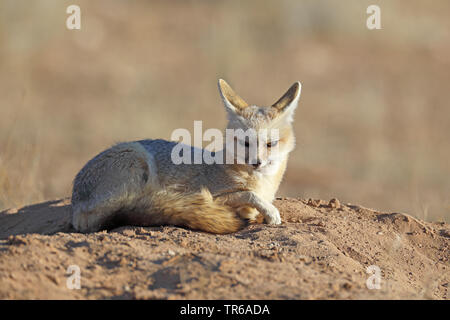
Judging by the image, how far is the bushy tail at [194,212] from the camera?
5230 mm

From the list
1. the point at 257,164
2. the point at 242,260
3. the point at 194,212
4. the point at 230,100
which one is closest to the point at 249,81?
the point at 230,100

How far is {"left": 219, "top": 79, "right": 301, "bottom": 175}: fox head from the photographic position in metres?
5.61

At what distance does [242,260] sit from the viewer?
164 inches

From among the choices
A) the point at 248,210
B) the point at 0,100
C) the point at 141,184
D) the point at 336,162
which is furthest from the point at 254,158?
the point at 0,100

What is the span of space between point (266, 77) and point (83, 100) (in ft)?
17.2

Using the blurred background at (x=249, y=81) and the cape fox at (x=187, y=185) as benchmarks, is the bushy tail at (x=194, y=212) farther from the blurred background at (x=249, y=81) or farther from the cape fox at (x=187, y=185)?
the blurred background at (x=249, y=81)

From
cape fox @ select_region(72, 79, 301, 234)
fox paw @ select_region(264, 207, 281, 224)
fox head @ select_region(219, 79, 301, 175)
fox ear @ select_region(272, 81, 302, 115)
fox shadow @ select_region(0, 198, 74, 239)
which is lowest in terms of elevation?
fox shadow @ select_region(0, 198, 74, 239)

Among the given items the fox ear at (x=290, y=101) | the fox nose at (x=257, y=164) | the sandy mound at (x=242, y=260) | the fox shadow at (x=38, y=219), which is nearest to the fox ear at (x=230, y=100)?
the fox ear at (x=290, y=101)

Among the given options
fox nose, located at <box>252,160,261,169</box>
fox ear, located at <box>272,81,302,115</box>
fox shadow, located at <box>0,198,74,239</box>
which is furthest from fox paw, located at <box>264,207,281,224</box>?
fox shadow, located at <box>0,198,74,239</box>

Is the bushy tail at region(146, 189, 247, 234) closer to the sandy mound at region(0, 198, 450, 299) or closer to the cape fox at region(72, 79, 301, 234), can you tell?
the cape fox at region(72, 79, 301, 234)

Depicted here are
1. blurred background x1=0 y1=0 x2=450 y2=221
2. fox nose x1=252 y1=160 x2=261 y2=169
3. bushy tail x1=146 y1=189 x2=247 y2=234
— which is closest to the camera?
bushy tail x1=146 y1=189 x2=247 y2=234

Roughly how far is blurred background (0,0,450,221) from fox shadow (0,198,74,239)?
2.12m

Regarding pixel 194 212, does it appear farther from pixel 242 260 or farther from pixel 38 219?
pixel 38 219

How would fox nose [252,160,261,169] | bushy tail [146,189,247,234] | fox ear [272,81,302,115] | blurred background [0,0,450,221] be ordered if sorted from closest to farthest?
bushy tail [146,189,247,234] < fox nose [252,160,261,169] < fox ear [272,81,302,115] < blurred background [0,0,450,221]
